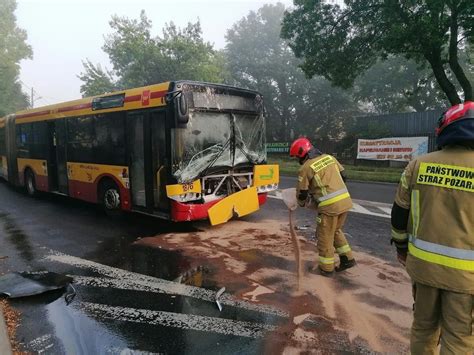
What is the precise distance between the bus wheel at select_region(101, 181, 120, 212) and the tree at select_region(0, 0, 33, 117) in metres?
48.8

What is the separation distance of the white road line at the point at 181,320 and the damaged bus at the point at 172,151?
9.14 feet

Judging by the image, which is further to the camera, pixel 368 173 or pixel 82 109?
pixel 368 173

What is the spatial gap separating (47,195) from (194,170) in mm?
7872

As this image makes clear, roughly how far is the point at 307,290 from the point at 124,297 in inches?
Result: 84.6

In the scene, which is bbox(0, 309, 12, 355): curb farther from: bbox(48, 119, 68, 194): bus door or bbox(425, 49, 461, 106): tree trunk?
bbox(425, 49, 461, 106): tree trunk

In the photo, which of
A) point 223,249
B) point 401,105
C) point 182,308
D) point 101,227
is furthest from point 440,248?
point 401,105

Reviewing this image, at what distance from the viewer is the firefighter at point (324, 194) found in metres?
4.84

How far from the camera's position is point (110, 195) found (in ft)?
27.5

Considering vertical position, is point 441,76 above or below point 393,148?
above

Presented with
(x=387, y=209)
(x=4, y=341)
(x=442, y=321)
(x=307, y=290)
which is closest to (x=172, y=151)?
(x=307, y=290)

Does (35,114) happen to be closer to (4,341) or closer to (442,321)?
(4,341)

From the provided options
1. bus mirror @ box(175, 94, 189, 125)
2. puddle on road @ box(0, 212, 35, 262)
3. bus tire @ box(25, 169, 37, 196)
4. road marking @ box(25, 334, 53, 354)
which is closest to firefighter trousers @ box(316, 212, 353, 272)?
bus mirror @ box(175, 94, 189, 125)

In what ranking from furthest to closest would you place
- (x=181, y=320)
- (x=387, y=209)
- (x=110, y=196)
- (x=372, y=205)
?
(x=372, y=205)
(x=387, y=209)
(x=110, y=196)
(x=181, y=320)

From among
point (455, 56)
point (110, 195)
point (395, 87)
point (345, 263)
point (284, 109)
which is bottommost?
point (345, 263)
